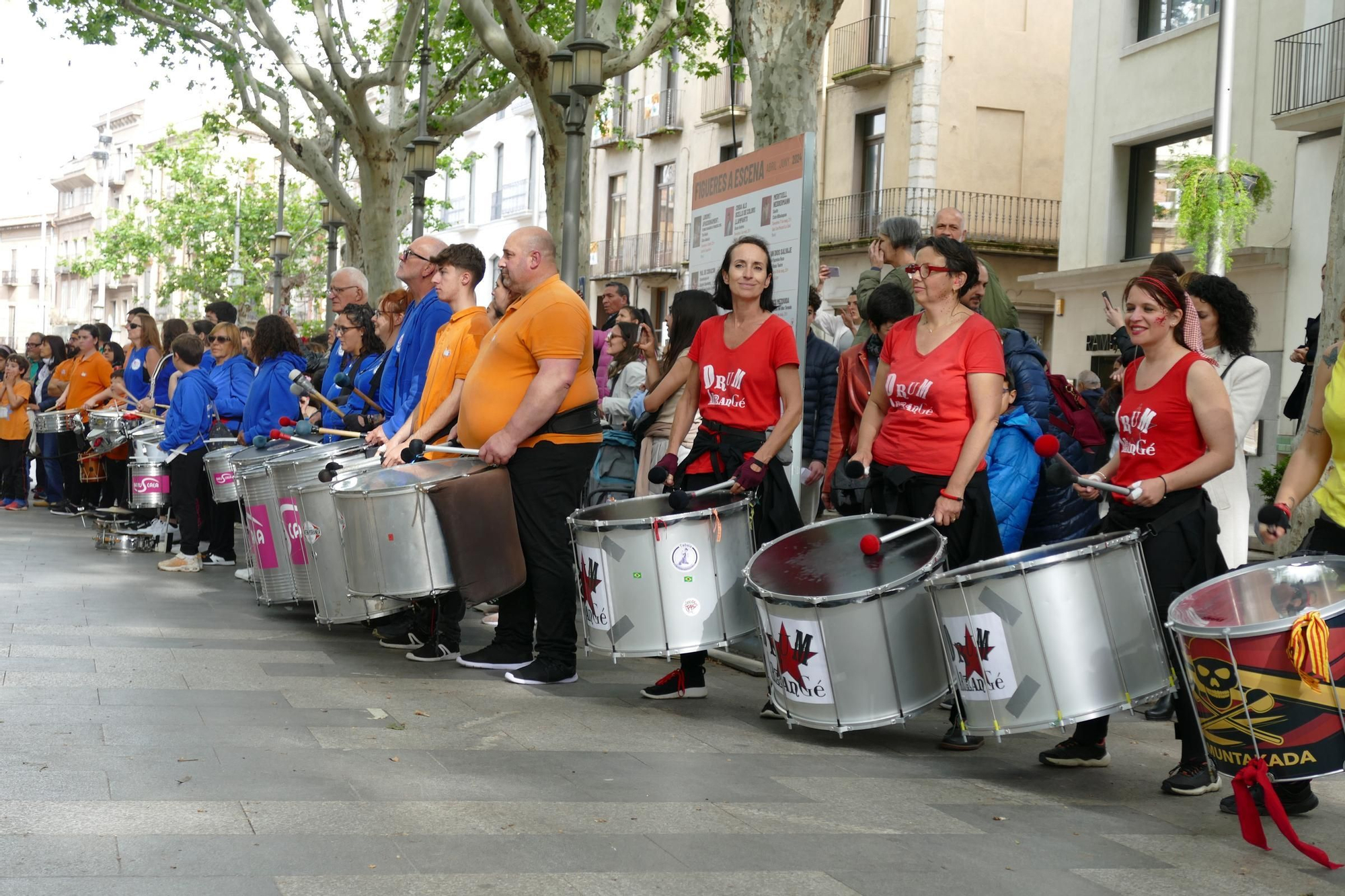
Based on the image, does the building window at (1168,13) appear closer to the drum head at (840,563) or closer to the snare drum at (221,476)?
the snare drum at (221,476)

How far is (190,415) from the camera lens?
11797mm

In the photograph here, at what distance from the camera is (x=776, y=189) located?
8.30 m

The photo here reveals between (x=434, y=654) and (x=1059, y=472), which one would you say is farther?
(x=434, y=654)

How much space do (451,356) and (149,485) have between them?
5322mm

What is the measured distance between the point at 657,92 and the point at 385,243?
1867cm

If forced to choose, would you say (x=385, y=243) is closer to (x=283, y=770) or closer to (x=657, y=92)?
(x=657, y=92)

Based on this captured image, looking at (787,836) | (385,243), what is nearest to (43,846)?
(787,836)

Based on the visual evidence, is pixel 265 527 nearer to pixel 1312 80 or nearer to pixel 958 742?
pixel 958 742

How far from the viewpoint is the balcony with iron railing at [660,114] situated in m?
42.0

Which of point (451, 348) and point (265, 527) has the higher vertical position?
point (451, 348)

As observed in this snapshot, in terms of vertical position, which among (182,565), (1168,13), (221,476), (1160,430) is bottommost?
(182,565)

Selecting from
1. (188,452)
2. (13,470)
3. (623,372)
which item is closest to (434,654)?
(623,372)

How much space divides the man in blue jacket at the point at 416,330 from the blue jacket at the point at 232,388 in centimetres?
300

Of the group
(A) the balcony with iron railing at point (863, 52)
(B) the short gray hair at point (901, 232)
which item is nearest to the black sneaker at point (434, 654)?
(B) the short gray hair at point (901, 232)
